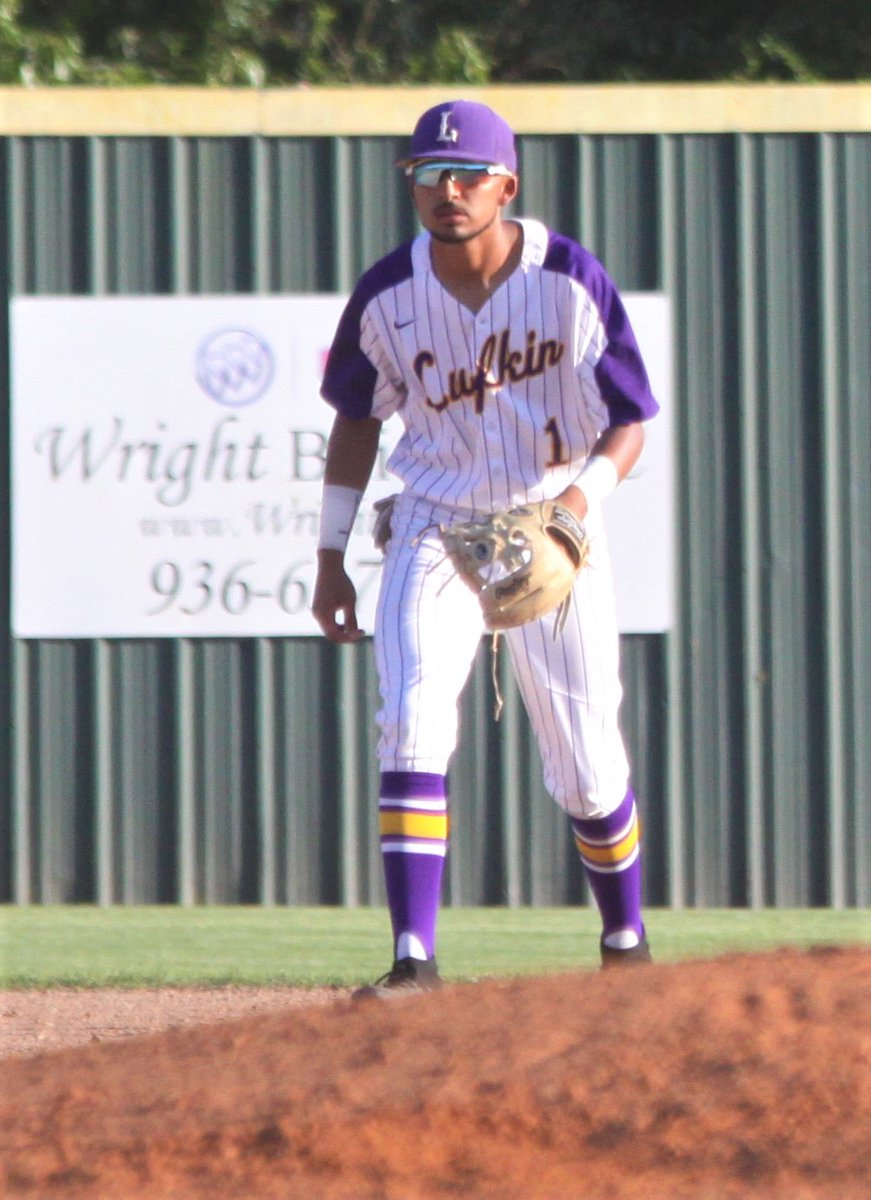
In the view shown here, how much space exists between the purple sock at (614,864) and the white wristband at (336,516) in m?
0.85

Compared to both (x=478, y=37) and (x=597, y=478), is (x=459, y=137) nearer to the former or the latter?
(x=597, y=478)

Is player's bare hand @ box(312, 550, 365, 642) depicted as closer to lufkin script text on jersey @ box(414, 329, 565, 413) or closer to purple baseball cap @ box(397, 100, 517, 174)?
lufkin script text on jersey @ box(414, 329, 565, 413)

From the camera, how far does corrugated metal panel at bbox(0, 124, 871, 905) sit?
6812mm

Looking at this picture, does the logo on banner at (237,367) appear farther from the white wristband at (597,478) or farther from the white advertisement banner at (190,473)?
the white wristband at (597,478)

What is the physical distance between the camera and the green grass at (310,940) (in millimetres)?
5367

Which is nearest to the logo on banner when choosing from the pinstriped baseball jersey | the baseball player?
the baseball player

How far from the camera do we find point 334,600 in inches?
170

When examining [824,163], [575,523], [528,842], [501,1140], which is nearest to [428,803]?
[575,523]

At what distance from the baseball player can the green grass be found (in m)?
1.01

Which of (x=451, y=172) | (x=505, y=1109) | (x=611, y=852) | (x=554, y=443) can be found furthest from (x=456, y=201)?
(x=505, y=1109)

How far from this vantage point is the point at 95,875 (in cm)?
688

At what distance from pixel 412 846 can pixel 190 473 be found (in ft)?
10.3

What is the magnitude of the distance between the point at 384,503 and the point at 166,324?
2.69 metres

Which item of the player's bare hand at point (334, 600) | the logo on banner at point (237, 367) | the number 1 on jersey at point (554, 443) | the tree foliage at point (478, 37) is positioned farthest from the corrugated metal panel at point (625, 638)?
the tree foliage at point (478, 37)
